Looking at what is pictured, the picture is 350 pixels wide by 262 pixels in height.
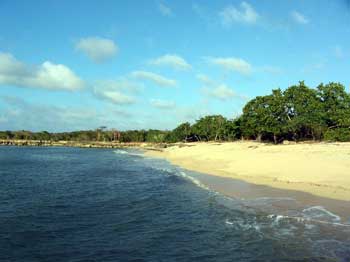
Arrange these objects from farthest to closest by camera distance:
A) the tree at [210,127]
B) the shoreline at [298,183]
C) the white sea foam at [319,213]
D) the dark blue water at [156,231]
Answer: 1. the tree at [210,127]
2. the shoreline at [298,183]
3. the white sea foam at [319,213]
4. the dark blue water at [156,231]

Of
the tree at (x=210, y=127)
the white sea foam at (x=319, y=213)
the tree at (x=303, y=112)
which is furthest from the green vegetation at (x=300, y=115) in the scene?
the white sea foam at (x=319, y=213)

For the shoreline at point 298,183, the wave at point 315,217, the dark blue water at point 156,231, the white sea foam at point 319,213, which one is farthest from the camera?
the shoreline at point 298,183

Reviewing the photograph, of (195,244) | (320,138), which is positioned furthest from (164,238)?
(320,138)

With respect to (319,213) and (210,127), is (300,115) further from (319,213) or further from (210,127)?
(319,213)

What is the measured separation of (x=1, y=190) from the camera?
26734 mm

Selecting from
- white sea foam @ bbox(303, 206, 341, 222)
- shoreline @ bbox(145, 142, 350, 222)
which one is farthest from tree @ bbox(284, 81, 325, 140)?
white sea foam @ bbox(303, 206, 341, 222)

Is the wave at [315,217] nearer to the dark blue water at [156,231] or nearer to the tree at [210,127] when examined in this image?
the dark blue water at [156,231]

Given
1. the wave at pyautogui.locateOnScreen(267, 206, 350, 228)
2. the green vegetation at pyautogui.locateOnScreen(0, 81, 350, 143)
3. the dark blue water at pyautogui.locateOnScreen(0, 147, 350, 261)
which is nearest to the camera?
the dark blue water at pyautogui.locateOnScreen(0, 147, 350, 261)

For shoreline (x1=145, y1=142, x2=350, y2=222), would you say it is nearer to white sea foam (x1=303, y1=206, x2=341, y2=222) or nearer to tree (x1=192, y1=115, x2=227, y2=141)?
white sea foam (x1=303, y1=206, x2=341, y2=222)

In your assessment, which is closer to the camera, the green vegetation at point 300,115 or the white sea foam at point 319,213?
the white sea foam at point 319,213

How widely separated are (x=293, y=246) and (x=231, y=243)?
197cm

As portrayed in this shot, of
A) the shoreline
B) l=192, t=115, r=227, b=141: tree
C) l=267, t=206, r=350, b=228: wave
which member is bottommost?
l=267, t=206, r=350, b=228: wave

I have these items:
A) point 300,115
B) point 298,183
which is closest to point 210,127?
point 300,115

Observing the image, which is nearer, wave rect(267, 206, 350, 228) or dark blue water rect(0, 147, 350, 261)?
dark blue water rect(0, 147, 350, 261)
